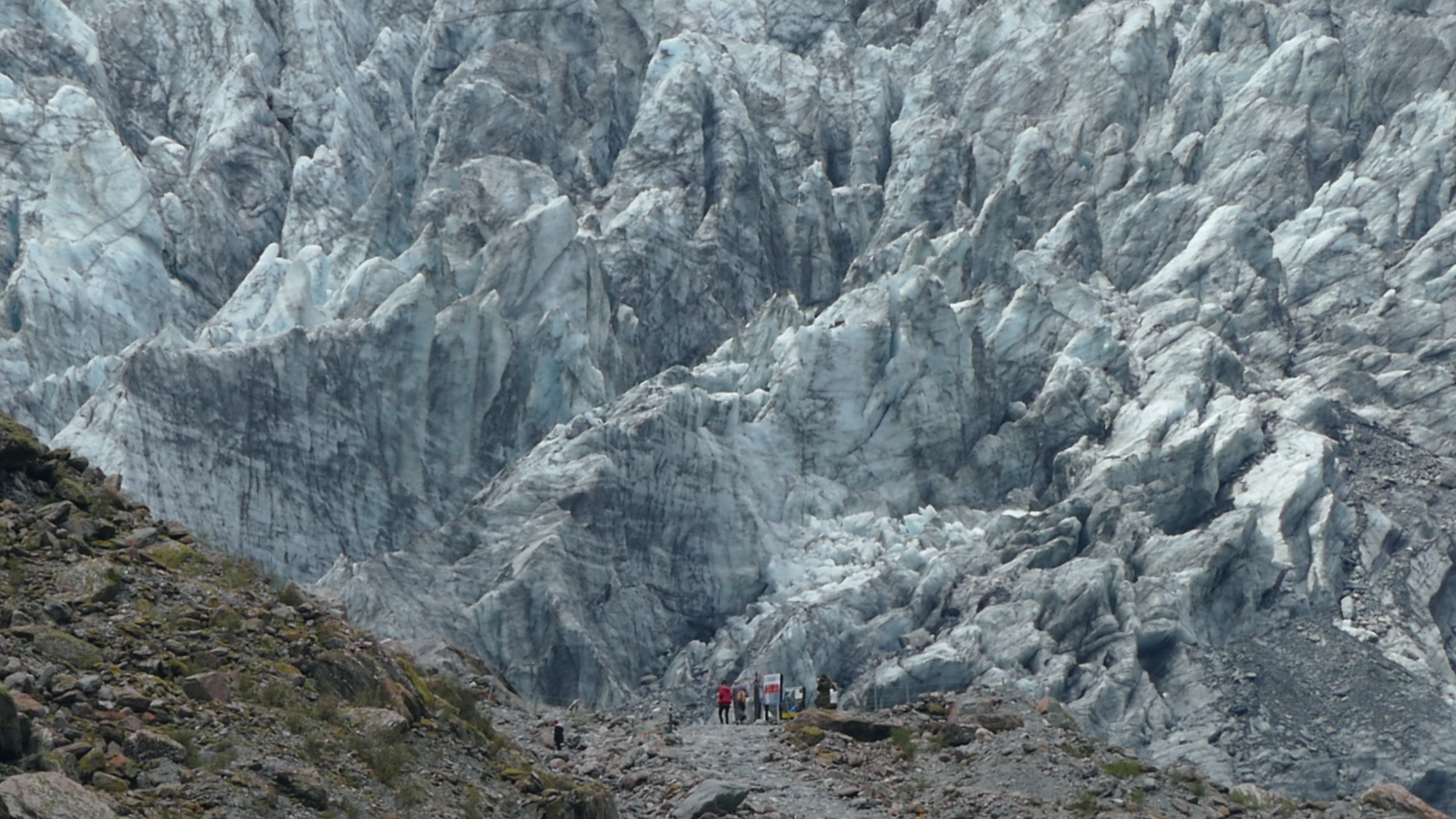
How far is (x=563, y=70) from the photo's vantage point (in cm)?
9406

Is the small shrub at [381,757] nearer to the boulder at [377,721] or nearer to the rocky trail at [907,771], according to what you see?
the boulder at [377,721]

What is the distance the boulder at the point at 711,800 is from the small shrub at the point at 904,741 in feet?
12.2

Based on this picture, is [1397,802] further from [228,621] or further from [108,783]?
[108,783]

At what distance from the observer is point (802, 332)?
75.7 m

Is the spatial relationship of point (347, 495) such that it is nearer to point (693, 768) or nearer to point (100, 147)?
point (100, 147)

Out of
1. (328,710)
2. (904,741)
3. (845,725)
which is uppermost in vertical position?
(328,710)

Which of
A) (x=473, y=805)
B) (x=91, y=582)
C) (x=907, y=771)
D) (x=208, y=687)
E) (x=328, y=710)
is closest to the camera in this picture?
(x=208, y=687)

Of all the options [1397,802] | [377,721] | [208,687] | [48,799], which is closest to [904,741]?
[1397,802]

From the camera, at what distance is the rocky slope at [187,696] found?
1176 centimetres

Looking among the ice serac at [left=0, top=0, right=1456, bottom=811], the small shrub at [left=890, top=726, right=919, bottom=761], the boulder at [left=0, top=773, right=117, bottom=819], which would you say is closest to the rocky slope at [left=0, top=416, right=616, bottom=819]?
the boulder at [left=0, top=773, right=117, bottom=819]

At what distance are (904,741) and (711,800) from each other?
4.74m

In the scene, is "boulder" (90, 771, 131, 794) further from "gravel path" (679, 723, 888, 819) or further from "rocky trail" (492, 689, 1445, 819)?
"gravel path" (679, 723, 888, 819)

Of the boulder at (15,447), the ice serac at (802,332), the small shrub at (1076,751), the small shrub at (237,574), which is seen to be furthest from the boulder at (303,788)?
the ice serac at (802,332)

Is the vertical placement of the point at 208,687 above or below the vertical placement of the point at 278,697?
above
